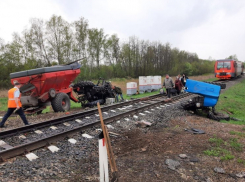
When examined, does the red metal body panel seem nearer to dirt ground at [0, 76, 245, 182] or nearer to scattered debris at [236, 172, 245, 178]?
dirt ground at [0, 76, 245, 182]

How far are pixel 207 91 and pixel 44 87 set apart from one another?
6.99 meters

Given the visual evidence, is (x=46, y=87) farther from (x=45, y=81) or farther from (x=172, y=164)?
(x=172, y=164)

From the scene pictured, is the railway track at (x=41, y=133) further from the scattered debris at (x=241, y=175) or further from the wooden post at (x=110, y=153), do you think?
the scattered debris at (x=241, y=175)

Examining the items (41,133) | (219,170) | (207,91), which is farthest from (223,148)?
(41,133)

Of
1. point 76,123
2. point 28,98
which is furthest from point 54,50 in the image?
point 76,123

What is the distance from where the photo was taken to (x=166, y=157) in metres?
4.12

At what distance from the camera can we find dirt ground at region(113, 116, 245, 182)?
3.47m

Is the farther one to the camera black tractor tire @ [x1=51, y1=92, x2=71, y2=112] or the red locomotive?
the red locomotive

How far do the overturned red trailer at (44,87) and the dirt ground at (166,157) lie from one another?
4657 mm

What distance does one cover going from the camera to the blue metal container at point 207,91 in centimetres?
870

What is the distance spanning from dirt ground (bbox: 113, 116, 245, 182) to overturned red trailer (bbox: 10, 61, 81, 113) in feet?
15.3

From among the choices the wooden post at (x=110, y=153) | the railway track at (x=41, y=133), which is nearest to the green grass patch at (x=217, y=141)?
the wooden post at (x=110, y=153)

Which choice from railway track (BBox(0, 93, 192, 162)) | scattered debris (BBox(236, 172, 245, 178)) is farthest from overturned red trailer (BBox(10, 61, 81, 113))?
scattered debris (BBox(236, 172, 245, 178))

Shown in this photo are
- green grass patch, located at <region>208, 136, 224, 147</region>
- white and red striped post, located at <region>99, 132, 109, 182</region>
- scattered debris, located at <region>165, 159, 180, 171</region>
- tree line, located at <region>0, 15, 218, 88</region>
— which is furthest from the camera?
tree line, located at <region>0, 15, 218, 88</region>
